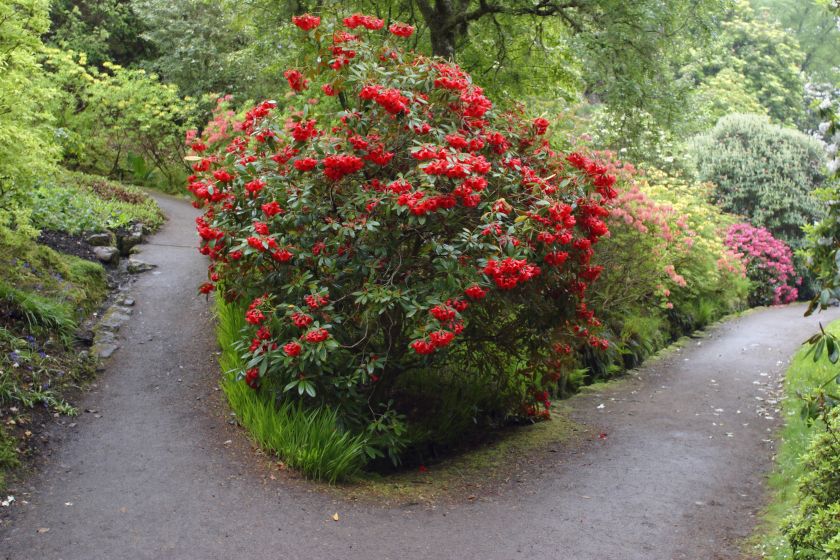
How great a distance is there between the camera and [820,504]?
165 inches

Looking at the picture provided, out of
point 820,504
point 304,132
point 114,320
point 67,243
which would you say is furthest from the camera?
point 67,243

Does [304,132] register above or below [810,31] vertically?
below

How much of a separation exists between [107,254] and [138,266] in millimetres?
375

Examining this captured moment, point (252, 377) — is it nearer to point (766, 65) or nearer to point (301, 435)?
point (301, 435)

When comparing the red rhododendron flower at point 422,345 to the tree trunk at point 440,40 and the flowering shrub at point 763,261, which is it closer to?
the tree trunk at point 440,40

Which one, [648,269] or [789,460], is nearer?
[789,460]

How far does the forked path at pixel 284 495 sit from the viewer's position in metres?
4.50

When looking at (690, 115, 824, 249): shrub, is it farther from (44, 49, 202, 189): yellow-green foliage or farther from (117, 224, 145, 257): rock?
(117, 224, 145, 257): rock

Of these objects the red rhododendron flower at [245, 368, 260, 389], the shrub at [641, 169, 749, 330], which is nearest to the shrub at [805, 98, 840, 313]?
the red rhododendron flower at [245, 368, 260, 389]

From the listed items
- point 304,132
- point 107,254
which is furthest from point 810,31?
point 304,132

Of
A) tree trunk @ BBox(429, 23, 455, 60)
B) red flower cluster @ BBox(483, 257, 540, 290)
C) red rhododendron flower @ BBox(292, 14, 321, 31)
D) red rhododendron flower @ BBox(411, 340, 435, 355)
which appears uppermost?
tree trunk @ BBox(429, 23, 455, 60)

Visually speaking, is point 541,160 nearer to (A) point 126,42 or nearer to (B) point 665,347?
(B) point 665,347

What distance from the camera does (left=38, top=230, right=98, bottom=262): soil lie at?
29.5 ft

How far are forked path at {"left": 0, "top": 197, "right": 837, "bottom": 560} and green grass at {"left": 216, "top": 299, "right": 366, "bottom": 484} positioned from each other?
210 millimetres
